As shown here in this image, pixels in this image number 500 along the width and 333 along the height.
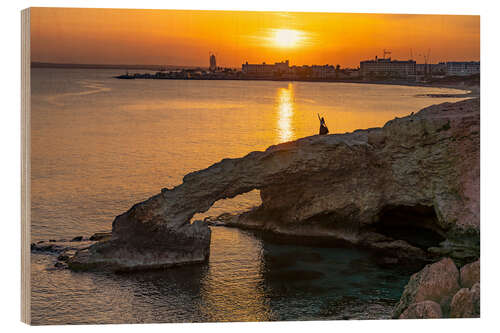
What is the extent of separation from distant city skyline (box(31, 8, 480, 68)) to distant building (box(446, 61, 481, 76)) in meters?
0.11

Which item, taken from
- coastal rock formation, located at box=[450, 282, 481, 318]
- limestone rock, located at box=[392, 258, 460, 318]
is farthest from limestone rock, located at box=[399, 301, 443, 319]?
coastal rock formation, located at box=[450, 282, 481, 318]

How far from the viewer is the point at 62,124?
17.3 metres

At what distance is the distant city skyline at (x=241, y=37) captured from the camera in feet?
38.8

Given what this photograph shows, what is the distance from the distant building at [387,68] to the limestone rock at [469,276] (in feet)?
14.0

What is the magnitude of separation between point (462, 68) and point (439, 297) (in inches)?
178

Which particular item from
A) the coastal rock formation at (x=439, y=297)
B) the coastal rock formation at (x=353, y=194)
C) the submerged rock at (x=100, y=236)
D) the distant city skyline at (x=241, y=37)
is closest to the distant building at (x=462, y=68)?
the distant city skyline at (x=241, y=37)

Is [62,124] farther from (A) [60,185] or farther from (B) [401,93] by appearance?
(B) [401,93]

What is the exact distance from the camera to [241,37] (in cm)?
1273

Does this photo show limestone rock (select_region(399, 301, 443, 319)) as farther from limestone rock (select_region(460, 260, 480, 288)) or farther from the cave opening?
the cave opening

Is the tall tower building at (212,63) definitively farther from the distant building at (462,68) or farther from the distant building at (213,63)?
the distant building at (462,68)

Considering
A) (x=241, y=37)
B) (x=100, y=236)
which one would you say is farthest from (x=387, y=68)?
(x=100, y=236)

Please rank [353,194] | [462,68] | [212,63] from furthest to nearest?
1. [353,194]
2. [212,63]
3. [462,68]

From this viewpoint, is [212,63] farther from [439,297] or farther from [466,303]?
[466,303]

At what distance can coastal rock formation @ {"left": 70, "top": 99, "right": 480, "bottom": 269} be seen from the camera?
14172 millimetres
